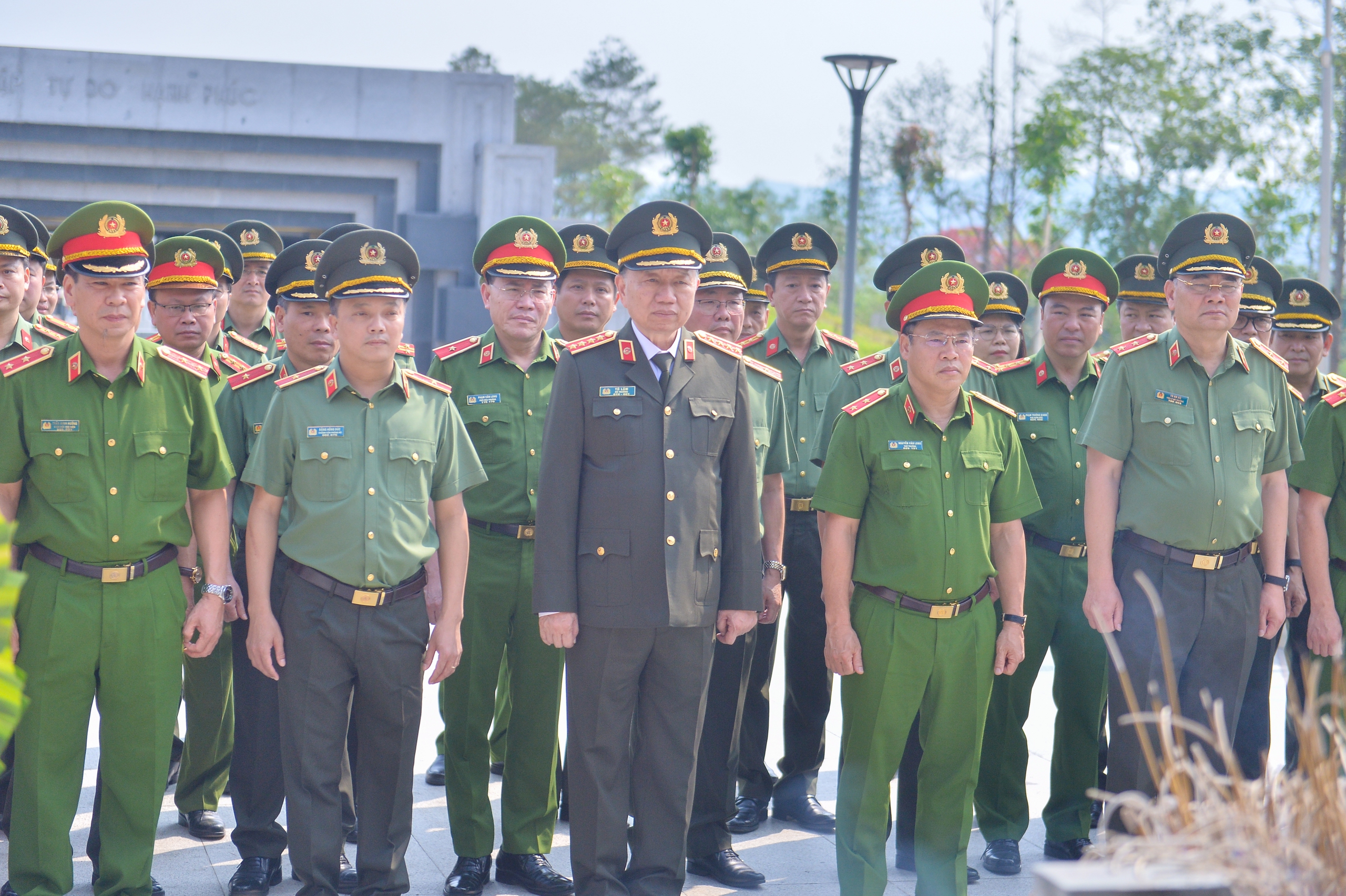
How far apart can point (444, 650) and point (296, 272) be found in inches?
65.1

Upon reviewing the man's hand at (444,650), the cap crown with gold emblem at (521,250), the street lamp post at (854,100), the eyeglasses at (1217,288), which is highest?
the street lamp post at (854,100)

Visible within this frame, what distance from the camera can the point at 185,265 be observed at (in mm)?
4691

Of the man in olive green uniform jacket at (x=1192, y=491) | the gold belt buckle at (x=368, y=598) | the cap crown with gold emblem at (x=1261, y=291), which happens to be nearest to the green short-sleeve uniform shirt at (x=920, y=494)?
the man in olive green uniform jacket at (x=1192, y=491)

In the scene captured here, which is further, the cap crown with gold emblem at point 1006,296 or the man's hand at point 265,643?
the cap crown with gold emblem at point 1006,296

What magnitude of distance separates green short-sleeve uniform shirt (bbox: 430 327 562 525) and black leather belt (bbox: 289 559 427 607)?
A: 65 centimetres

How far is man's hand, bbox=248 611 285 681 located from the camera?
360 centimetres

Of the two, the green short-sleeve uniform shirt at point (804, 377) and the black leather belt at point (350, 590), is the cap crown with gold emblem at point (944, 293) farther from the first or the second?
the black leather belt at point (350, 590)

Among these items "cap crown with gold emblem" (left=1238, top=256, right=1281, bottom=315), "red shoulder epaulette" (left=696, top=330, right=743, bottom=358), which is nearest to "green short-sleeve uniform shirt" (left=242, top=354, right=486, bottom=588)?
"red shoulder epaulette" (left=696, top=330, right=743, bottom=358)

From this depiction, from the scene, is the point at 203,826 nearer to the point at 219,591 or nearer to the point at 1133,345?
the point at 219,591

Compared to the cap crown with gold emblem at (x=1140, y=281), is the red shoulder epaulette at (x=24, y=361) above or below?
below

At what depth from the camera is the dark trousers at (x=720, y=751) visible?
13.9 feet

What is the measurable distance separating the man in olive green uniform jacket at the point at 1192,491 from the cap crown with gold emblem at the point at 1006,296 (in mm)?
1300

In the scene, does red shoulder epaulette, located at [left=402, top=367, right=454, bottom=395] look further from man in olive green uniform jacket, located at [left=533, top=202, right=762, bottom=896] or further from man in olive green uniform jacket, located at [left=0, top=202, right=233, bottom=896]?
man in olive green uniform jacket, located at [left=0, top=202, right=233, bottom=896]

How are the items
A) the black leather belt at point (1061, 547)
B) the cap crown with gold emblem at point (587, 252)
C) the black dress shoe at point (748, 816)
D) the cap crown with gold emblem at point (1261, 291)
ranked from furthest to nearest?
1. the cap crown with gold emblem at point (1261, 291)
2. the cap crown with gold emblem at point (587, 252)
3. the black dress shoe at point (748, 816)
4. the black leather belt at point (1061, 547)
